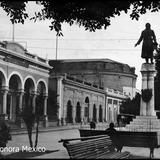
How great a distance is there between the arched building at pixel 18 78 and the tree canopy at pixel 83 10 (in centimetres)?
2349

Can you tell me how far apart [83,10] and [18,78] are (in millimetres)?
30137

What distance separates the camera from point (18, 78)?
37.6 metres

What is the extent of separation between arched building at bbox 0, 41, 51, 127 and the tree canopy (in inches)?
925

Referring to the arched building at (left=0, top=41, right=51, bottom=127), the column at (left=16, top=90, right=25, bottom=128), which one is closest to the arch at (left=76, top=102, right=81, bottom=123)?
the arched building at (left=0, top=41, right=51, bottom=127)

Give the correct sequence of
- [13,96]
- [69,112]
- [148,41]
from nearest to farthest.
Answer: [148,41], [13,96], [69,112]

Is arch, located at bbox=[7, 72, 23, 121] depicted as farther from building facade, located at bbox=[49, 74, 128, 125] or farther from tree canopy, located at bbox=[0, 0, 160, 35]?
tree canopy, located at bbox=[0, 0, 160, 35]

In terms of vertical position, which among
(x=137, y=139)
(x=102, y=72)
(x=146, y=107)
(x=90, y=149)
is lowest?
(x=137, y=139)

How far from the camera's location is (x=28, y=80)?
40625 mm

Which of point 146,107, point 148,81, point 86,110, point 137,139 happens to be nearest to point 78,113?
point 86,110

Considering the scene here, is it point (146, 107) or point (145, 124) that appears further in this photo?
point (146, 107)

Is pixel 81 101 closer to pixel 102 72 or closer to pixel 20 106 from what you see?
pixel 20 106

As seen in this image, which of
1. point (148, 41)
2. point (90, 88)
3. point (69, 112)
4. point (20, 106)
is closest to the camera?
point (148, 41)

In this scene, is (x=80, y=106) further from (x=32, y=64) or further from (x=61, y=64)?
(x=61, y=64)

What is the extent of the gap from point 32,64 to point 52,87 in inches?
294
